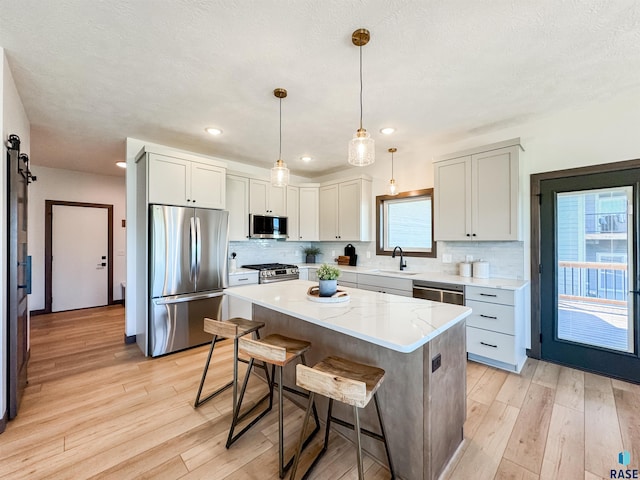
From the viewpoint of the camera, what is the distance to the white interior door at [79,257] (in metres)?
5.25

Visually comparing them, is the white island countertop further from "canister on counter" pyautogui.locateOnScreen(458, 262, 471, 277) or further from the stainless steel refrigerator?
"canister on counter" pyautogui.locateOnScreen(458, 262, 471, 277)

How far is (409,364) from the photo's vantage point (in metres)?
1.60

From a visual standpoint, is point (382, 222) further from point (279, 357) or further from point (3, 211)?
point (3, 211)

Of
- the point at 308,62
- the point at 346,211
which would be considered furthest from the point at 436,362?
the point at 346,211

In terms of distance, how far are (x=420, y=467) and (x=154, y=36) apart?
3.05m

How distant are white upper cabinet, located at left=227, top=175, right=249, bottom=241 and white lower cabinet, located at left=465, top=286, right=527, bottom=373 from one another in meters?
3.22

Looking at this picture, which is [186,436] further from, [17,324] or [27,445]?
[17,324]

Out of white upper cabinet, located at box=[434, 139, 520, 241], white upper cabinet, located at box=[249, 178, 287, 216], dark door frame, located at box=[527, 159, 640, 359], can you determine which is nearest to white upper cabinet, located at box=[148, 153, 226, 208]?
white upper cabinet, located at box=[249, 178, 287, 216]

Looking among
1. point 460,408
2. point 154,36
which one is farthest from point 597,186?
point 154,36

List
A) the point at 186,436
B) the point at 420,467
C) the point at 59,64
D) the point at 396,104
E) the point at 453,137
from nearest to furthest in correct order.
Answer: the point at 420,467
the point at 186,436
the point at 59,64
the point at 396,104
the point at 453,137

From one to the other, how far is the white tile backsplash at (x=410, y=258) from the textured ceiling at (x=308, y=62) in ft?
4.74

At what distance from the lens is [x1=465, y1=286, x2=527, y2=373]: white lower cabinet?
282 cm

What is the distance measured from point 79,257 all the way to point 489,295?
6.88 m

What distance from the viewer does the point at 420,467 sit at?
1.56 meters
